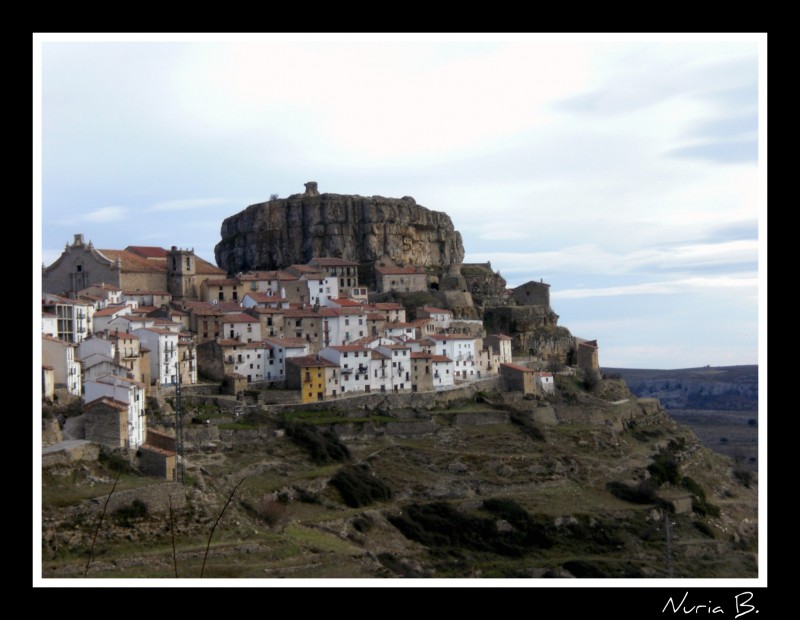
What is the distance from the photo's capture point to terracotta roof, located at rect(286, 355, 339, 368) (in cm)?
5364

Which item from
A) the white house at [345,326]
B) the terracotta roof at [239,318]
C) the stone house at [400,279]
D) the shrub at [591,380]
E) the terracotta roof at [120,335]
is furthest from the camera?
the stone house at [400,279]

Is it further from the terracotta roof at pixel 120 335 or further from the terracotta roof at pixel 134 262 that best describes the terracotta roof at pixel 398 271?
the terracotta roof at pixel 120 335

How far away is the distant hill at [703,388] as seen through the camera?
127 metres

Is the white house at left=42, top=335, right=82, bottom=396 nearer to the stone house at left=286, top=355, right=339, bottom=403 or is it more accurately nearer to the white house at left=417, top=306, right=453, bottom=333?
the stone house at left=286, top=355, right=339, bottom=403

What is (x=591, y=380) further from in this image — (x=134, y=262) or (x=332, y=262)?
(x=134, y=262)

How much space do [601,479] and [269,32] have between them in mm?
43191

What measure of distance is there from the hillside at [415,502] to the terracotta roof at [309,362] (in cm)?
238

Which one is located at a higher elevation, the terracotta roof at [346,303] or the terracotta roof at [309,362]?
A: the terracotta roof at [346,303]

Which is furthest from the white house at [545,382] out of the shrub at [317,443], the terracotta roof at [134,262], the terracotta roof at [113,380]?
the terracotta roof at [113,380]

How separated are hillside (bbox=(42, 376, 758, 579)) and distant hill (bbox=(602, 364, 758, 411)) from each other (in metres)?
66.4

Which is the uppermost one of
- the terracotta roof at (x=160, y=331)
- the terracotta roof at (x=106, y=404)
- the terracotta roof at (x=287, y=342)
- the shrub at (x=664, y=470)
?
the terracotta roof at (x=160, y=331)

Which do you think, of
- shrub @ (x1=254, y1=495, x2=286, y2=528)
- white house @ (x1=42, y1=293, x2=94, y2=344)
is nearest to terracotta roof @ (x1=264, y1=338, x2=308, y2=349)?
white house @ (x1=42, y1=293, x2=94, y2=344)

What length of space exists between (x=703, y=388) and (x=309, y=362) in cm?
9204

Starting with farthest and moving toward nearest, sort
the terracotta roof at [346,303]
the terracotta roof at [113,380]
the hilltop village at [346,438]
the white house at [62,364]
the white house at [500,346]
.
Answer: the white house at [500,346] → the terracotta roof at [346,303] → the white house at [62,364] → the terracotta roof at [113,380] → the hilltop village at [346,438]
